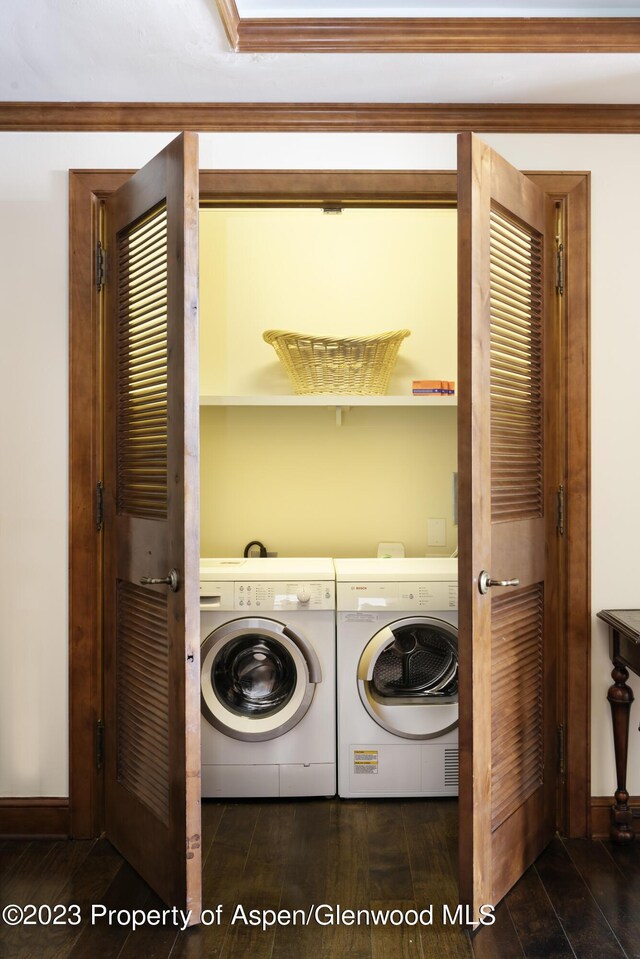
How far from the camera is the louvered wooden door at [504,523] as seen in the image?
1962 millimetres

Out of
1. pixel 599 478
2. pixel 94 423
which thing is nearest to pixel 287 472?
pixel 94 423

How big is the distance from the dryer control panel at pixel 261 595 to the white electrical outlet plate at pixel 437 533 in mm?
1010

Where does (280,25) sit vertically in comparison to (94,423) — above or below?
above

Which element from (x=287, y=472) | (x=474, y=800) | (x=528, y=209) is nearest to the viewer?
(x=474, y=800)

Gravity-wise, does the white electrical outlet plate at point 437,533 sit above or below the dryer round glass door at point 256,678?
above

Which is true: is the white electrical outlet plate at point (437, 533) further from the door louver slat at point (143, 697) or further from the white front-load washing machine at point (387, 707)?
the door louver slat at point (143, 697)

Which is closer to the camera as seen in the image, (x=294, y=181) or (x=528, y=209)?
(x=528, y=209)

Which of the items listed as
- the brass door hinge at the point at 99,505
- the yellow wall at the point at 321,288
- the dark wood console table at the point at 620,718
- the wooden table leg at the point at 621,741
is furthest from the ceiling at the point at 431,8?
the wooden table leg at the point at 621,741

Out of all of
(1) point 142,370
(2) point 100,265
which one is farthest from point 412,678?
(2) point 100,265

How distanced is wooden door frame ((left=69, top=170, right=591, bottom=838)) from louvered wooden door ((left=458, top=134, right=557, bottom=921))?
74mm

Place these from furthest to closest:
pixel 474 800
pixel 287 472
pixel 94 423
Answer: pixel 287 472 < pixel 94 423 < pixel 474 800

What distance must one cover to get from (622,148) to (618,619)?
152cm

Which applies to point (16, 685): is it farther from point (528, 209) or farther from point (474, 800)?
point (528, 209)

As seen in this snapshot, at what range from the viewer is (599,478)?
252 cm
